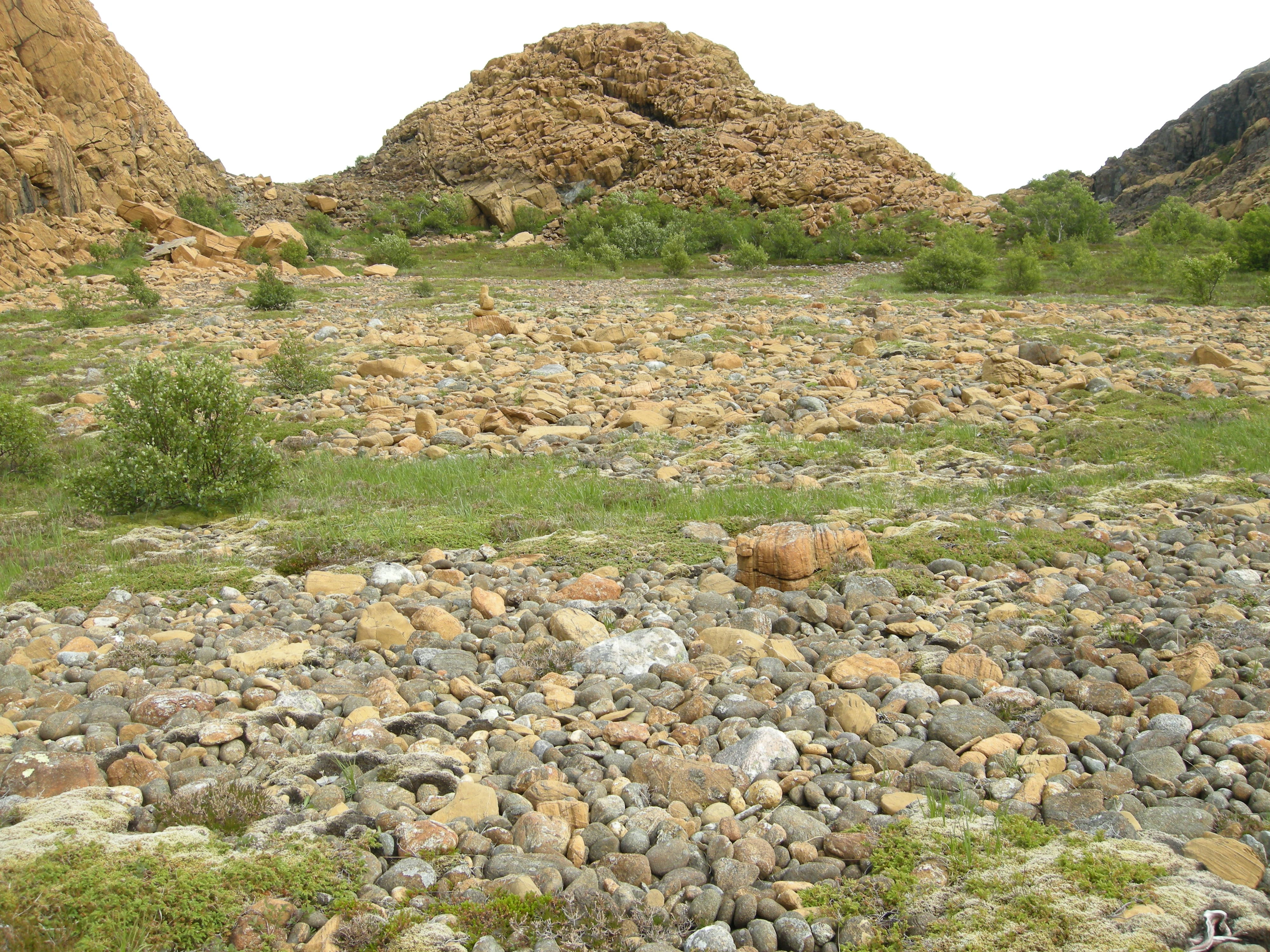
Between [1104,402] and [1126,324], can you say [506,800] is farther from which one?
[1126,324]

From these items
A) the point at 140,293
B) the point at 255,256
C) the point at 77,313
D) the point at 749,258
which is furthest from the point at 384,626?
the point at 749,258

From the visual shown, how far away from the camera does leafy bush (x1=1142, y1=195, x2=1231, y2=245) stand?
3145cm

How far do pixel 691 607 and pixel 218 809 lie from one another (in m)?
2.72

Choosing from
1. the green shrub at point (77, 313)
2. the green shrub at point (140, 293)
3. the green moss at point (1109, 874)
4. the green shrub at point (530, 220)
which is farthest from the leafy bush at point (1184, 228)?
the green moss at point (1109, 874)

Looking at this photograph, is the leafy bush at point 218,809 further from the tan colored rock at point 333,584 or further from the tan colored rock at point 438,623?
the tan colored rock at point 333,584

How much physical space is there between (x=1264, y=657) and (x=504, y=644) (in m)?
3.55

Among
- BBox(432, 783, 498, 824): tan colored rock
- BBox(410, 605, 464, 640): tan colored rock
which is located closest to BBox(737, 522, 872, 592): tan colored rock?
BBox(410, 605, 464, 640): tan colored rock

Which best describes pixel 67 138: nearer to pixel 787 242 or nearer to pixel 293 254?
pixel 293 254

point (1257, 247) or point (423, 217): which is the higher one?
point (423, 217)

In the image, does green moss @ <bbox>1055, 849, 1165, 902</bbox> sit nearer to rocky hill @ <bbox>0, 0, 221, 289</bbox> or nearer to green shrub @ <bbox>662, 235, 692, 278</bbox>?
green shrub @ <bbox>662, 235, 692, 278</bbox>

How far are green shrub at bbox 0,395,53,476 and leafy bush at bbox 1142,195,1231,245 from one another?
34.3m

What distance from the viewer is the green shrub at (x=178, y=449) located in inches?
283

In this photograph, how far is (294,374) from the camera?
11.9 meters

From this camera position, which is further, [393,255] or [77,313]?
[393,255]
